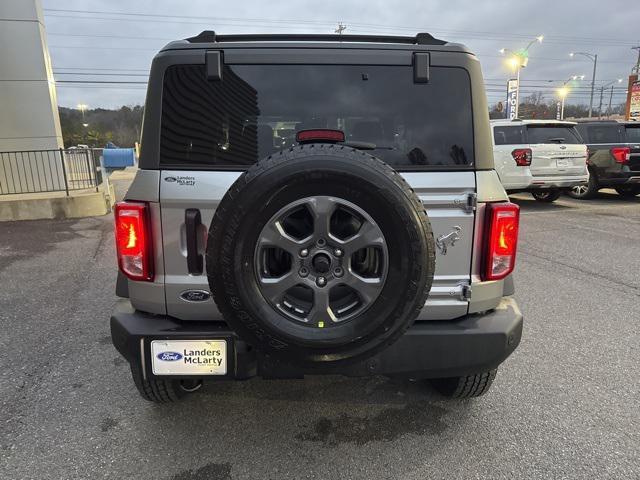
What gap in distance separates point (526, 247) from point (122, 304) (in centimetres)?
637

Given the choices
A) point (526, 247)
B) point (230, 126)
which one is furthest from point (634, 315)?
point (230, 126)

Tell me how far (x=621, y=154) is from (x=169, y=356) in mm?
11991

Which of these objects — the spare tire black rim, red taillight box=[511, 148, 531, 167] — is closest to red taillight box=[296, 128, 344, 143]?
the spare tire black rim

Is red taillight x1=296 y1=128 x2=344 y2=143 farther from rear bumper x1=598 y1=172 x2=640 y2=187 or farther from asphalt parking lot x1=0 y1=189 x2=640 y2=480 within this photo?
rear bumper x1=598 y1=172 x2=640 y2=187

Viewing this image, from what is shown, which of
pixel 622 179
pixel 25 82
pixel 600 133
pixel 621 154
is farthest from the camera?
pixel 600 133

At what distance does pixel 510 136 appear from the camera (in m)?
10.3

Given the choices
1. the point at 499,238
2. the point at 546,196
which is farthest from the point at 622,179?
the point at 499,238

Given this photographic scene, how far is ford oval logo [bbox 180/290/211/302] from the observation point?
2281 millimetres

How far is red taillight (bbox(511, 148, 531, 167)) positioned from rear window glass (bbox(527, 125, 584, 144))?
474 mm

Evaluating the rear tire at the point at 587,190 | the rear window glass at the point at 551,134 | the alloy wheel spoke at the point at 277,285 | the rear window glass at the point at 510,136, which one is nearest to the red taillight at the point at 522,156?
the rear window glass at the point at 510,136

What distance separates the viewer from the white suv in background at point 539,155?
1002 cm

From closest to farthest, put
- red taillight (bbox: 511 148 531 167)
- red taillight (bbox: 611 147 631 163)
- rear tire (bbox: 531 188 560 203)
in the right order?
A: red taillight (bbox: 511 148 531 167)
red taillight (bbox: 611 147 631 163)
rear tire (bbox: 531 188 560 203)

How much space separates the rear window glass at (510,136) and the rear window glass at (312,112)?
28.7ft

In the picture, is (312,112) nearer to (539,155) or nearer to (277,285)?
(277,285)
